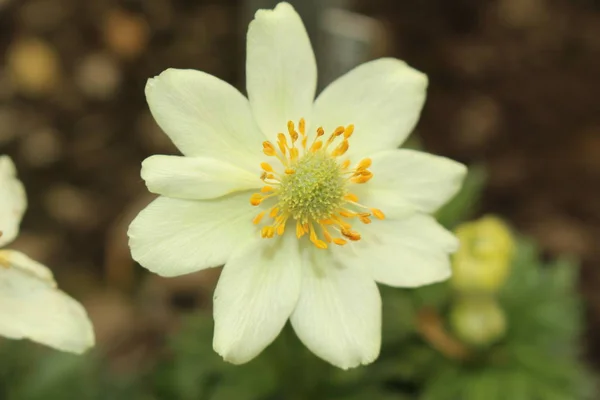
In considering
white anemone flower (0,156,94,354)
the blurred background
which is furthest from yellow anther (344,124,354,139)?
the blurred background

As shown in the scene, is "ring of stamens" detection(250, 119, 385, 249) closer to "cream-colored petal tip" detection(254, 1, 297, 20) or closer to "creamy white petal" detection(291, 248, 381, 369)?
"creamy white petal" detection(291, 248, 381, 369)

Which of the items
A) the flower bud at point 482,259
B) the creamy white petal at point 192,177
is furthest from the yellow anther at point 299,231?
the flower bud at point 482,259

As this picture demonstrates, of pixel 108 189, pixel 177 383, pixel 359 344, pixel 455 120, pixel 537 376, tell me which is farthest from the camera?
pixel 455 120

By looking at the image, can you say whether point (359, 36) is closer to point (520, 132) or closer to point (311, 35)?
point (311, 35)

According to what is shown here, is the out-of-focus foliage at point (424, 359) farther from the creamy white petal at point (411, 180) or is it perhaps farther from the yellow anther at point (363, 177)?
the yellow anther at point (363, 177)

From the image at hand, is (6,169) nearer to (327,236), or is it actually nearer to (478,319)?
(327,236)

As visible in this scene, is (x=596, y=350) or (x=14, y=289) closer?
(x=14, y=289)

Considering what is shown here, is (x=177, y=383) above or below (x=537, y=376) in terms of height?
below

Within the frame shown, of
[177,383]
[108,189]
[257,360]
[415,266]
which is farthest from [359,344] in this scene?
[108,189]
